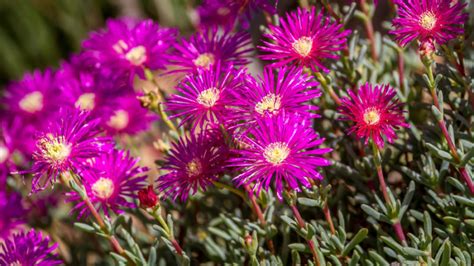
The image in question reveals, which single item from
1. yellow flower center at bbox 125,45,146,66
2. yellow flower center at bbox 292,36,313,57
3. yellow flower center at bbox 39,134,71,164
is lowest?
yellow flower center at bbox 39,134,71,164

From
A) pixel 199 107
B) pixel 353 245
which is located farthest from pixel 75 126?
pixel 353 245

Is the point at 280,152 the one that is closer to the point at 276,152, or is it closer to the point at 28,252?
the point at 276,152

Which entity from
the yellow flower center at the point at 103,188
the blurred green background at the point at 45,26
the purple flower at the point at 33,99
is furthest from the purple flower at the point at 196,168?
the blurred green background at the point at 45,26

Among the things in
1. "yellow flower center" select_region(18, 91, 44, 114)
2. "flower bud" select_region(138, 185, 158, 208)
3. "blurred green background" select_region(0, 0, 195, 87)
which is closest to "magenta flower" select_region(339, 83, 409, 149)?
"flower bud" select_region(138, 185, 158, 208)

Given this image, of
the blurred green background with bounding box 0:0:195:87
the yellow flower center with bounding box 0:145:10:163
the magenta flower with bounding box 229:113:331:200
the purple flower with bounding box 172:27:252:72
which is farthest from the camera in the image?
the blurred green background with bounding box 0:0:195:87

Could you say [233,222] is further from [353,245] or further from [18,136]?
[18,136]

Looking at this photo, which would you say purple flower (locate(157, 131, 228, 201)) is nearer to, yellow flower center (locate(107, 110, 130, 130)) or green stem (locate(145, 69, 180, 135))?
green stem (locate(145, 69, 180, 135))
